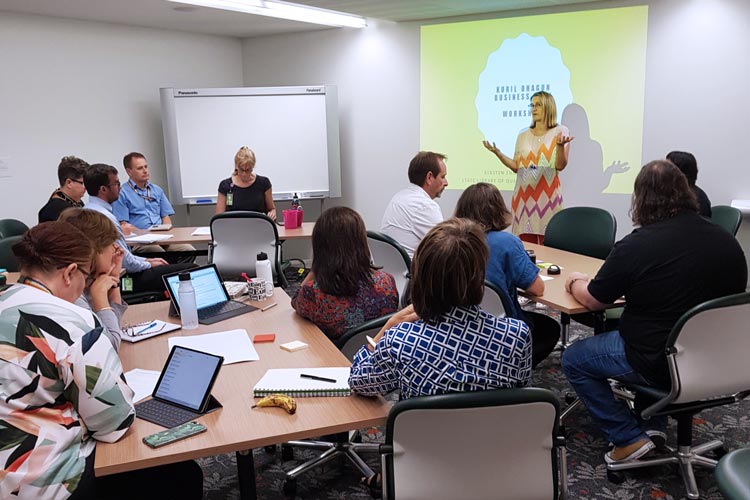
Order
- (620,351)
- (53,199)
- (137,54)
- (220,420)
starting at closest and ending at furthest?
(220,420), (620,351), (53,199), (137,54)

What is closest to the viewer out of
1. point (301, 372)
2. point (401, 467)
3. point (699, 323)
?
point (401, 467)

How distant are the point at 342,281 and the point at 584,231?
231 cm

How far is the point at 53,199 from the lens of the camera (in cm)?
443

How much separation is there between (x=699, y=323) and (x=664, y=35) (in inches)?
156

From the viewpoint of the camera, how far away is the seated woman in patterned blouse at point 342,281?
2451 mm

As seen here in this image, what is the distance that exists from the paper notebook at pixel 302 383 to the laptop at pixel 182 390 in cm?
16

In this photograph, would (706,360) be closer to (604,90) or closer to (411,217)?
(411,217)

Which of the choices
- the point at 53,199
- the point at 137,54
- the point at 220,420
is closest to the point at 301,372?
the point at 220,420

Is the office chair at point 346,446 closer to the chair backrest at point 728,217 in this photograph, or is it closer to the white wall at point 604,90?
the chair backrest at point 728,217

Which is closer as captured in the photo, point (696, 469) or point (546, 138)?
point (696, 469)

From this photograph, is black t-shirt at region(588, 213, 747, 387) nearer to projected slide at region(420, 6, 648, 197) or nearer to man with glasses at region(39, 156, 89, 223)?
projected slide at region(420, 6, 648, 197)

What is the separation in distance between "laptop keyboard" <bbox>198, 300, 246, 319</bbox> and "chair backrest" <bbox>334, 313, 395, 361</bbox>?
0.67 m

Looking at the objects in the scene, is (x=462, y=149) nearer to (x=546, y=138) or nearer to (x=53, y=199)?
(x=546, y=138)

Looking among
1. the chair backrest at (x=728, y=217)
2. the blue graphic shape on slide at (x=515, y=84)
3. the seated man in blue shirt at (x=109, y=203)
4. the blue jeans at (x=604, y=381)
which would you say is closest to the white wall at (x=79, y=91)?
the seated man in blue shirt at (x=109, y=203)
